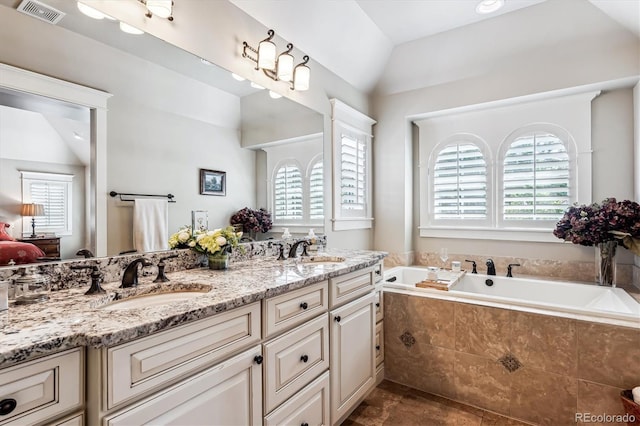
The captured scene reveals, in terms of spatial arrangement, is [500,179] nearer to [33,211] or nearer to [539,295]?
[539,295]

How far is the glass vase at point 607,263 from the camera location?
8.30ft

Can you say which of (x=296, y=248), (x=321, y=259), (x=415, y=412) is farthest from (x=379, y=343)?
(x=296, y=248)

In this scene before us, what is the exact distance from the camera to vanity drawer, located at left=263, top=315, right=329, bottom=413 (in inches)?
53.3

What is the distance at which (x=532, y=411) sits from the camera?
202 cm

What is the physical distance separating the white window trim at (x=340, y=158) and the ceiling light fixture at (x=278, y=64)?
0.51m

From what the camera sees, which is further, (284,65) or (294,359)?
(284,65)

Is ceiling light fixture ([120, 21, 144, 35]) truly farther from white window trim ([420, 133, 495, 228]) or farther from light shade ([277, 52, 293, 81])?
white window trim ([420, 133, 495, 228])

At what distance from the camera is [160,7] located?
1.58 m

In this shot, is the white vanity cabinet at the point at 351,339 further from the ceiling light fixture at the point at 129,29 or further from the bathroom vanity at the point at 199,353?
the ceiling light fixture at the point at 129,29

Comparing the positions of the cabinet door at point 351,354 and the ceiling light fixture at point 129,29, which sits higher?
the ceiling light fixture at point 129,29

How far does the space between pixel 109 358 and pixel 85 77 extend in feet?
3.76

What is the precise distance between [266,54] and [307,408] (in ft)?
6.75

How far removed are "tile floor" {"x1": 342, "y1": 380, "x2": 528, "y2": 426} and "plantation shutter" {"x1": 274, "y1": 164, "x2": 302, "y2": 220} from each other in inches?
54.9

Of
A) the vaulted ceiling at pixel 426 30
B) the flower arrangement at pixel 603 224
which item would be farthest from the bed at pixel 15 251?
the flower arrangement at pixel 603 224
